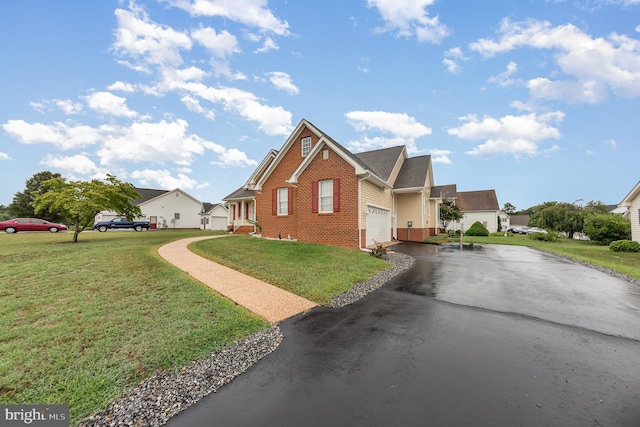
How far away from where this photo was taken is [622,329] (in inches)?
167

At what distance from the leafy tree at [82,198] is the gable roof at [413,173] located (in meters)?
18.5

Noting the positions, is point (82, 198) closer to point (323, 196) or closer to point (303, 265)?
point (323, 196)

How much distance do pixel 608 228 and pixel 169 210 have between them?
5029 cm

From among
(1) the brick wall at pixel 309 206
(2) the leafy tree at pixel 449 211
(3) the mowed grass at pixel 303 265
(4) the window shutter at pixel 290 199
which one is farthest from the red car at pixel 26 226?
(2) the leafy tree at pixel 449 211

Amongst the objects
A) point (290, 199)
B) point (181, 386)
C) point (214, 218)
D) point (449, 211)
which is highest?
point (290, 199)

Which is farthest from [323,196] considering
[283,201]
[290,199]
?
[283,201]

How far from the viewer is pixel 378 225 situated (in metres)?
15.6

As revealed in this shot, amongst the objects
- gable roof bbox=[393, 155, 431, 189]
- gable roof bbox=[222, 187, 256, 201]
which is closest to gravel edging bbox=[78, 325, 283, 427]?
gable roof bbox=[393, 155, 431, 189]

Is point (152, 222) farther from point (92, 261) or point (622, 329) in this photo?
point (622, 329)

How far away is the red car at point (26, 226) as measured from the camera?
22828mm

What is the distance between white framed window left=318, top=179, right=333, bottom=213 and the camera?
43.9ft

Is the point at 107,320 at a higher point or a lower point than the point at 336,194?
lower

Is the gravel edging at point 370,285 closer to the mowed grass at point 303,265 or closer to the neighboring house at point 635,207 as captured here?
the mowed grass at point 303,265

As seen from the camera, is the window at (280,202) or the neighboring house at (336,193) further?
the window at (280,202)
